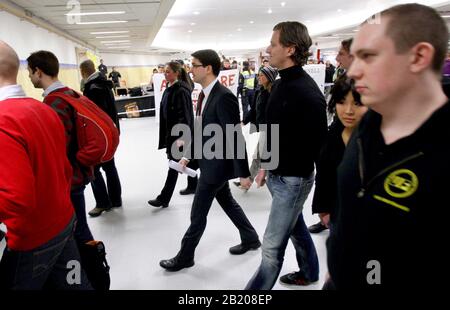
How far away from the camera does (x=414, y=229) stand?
0.77 m

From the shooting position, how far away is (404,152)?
0.79 m

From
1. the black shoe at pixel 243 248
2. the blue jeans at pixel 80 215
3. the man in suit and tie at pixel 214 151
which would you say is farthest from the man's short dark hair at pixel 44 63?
the black shoe at pixel 243 248

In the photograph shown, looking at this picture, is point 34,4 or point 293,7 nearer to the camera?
point 34,4

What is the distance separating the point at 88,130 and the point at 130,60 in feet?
94.4

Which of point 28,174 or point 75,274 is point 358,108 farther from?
point 75,274

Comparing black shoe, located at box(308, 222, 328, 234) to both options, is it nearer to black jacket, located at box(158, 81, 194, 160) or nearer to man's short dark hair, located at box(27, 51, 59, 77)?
black jacket, located at box(158, 81, 194, 160)

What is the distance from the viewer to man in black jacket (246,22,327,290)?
1.75 metres

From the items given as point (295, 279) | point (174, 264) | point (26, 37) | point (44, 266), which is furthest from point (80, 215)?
point (26, 37)

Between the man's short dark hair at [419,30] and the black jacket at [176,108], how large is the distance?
2.75 m

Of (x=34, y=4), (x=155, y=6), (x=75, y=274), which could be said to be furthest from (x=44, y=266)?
(x=155, y=6)

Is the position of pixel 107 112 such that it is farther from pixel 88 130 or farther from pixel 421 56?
pixel 421 56

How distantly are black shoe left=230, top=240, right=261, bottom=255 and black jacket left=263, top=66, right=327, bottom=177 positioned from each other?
115 cm

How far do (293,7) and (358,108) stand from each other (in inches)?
526

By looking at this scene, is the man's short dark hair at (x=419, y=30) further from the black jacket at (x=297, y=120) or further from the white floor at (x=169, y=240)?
the white floor at (x=169, y=240)
